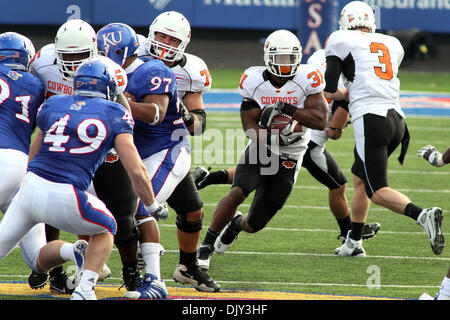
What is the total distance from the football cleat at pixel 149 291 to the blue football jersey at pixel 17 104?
3.41 ft

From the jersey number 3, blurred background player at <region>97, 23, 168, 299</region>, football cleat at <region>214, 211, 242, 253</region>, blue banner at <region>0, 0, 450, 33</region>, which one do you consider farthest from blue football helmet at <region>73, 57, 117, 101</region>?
blue banner at <region>0, 0, 450, 33</region>

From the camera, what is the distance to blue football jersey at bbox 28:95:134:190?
4.20 meters

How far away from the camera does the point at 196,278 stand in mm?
5359

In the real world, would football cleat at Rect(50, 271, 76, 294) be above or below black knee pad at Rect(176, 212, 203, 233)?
below

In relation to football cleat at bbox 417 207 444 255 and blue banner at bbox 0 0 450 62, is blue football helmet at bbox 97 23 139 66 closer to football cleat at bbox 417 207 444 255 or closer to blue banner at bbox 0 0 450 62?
football cleat at bbox 417 207 444 255

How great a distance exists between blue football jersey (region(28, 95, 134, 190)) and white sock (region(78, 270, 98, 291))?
424 millimetres

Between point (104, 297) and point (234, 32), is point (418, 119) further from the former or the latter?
point (104, 297)

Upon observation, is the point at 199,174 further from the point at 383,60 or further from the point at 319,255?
the point at 383,60

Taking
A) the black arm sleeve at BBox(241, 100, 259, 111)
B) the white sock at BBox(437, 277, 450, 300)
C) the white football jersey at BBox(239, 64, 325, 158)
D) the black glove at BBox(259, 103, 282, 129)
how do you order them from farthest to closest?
the black arm sleeve at BBox(241, 100, 259, 111) < the white football jersey at BBox(239, 64, 325, 158) < the black glove at BBox(259, 103, 282, 129) < the white sock at BBox(437, 277, 450, 300)

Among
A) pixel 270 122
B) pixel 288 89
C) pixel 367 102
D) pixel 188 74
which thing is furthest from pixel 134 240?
pixel 367 102

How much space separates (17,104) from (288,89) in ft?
6.25

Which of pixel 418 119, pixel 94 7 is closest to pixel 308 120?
pixel 418 119
